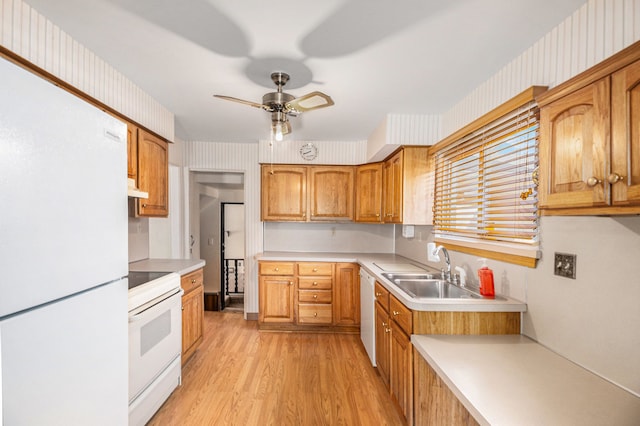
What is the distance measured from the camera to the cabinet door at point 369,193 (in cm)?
358

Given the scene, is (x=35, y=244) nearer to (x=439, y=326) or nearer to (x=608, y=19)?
(x=439, y=326)

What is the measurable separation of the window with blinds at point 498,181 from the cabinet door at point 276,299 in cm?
191

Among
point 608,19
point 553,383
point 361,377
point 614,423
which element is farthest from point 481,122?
point 361,377

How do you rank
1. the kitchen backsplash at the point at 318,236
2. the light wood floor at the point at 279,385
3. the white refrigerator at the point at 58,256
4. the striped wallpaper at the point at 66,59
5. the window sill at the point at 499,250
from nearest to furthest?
the white refrigerator at the point at 58,256 < the striped wallpaper at the point at 66,59 < the window sill at the point at 499,250 < the light wood floor at the point at 279,385 < the kitchen backsplash at the point at 318,236

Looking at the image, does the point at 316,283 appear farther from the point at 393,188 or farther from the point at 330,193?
the point at 393,188

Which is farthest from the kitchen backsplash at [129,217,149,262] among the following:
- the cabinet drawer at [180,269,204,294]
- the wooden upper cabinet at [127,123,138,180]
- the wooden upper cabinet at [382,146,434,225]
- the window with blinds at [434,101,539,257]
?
the window with blinds at [434,101,539,257]

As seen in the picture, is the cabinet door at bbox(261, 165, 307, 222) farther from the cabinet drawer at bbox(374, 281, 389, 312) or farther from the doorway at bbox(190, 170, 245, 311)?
the cabinet drawer at bbox(374, 281, 389, 312)

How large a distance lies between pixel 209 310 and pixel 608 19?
15.9ft

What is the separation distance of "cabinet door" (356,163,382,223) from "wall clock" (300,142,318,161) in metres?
0.60

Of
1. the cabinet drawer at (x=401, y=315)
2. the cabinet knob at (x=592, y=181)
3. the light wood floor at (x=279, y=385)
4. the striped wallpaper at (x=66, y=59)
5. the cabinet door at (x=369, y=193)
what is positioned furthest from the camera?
the cabinet door at (x=369, y=193)

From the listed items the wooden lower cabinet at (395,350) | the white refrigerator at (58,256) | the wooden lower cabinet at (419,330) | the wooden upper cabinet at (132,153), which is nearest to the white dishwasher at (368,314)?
the wooden lower cabinet at (395,350)

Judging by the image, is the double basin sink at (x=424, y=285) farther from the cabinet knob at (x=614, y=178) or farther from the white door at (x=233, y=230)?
the white door at (x=233, y=230)

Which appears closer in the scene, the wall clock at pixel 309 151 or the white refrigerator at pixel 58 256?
the white refrigerator at pixel 58 256

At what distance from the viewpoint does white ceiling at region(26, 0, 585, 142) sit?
137 cm
